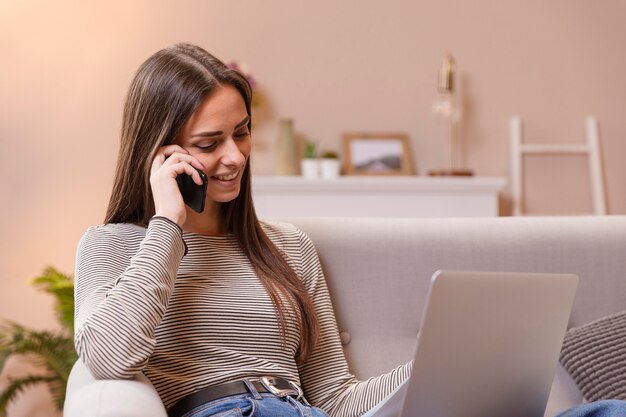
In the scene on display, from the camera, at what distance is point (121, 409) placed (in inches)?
50.3

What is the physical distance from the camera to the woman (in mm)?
1543

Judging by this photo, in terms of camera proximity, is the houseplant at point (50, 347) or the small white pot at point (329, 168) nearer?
the houseplant at point (50, 347)

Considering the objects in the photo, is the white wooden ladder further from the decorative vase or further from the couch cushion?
the couch cushion

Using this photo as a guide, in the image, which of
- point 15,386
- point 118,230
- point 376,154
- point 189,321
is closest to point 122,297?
point 189,321

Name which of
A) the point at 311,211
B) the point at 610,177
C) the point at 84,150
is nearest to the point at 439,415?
the point at 311,211

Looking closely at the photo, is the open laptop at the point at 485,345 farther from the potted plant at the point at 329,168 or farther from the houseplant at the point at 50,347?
the potted plant at the point at 329,168

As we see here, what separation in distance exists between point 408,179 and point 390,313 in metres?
1.77

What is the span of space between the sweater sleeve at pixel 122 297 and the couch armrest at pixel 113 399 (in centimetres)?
3

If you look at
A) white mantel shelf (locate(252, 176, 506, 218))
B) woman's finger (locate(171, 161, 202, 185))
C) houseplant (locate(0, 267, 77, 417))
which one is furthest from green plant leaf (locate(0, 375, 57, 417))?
woman's finger (locate(171, 161, 202, 185))

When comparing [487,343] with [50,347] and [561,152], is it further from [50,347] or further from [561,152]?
[561,152]

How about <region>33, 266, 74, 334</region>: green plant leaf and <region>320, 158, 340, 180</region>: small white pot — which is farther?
<region>320, 158, 340, 180</region>: small white pot

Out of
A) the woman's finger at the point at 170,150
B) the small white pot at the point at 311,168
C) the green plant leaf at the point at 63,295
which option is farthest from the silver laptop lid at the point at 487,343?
the small white pot at the point at 311,168

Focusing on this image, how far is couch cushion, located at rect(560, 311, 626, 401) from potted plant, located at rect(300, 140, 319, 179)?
1.96 m

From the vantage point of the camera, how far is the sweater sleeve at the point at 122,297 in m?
1.42
